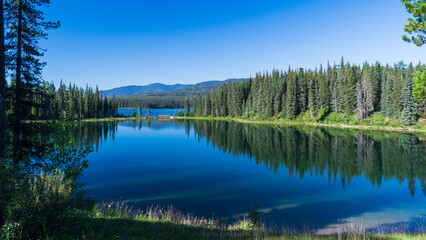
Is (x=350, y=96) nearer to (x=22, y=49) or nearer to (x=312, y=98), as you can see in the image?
(x=312, y=98)

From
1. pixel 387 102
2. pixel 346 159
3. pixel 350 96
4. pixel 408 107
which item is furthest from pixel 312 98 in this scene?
pixel 346 159

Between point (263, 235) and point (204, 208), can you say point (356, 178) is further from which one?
point (263, 235)

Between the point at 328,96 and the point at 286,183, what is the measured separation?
7512cm

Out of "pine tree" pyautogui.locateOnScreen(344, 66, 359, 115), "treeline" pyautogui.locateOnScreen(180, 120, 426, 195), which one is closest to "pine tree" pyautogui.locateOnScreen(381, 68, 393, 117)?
"pine tree" pyautogui.locateOnScreen(344, 66, 359, 115)

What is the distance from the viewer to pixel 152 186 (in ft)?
68.8

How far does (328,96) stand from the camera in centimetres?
8644

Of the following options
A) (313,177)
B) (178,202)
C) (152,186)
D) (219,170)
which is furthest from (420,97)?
(219,170)

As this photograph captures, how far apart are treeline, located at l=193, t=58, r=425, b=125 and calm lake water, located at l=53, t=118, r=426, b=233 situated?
1232 inches

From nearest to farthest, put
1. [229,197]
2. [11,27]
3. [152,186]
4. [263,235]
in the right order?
1. [263,235]
2. [11,27]
3. [229,197]
4. [152,186]

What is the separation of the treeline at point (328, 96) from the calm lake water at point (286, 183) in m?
31.3

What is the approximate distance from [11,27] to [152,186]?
15.1 m

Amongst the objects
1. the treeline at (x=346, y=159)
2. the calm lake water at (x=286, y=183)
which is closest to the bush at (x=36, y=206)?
the calm lake water at (x=286, y=183)

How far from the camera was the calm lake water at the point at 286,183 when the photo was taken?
→ 1513cm

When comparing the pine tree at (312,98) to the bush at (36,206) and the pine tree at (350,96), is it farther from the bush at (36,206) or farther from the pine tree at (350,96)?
the bush at (36,206)
